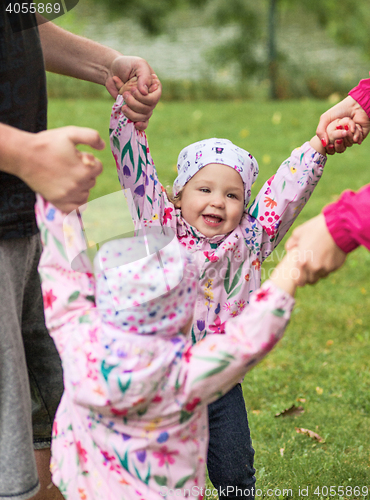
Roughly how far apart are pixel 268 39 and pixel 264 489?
1481cm

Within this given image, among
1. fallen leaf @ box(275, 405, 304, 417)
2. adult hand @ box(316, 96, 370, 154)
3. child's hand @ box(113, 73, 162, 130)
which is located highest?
child's hand @ box(113, 73, 162, 130)

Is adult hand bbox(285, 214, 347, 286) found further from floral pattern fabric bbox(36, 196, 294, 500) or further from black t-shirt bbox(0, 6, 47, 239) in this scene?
black t-shirt bbox(0, 6, 47, 239)

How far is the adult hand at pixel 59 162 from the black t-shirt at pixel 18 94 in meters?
0.25

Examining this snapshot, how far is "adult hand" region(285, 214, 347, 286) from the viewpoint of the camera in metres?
1.42

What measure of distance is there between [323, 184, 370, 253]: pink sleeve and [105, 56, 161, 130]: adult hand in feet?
2.74

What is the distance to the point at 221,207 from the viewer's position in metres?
2.17

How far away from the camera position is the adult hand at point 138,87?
203 cm

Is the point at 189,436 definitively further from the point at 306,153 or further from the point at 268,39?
the point at 268,39

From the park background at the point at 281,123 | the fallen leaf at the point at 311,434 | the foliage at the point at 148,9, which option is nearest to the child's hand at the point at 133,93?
the park background at the point at 281,123

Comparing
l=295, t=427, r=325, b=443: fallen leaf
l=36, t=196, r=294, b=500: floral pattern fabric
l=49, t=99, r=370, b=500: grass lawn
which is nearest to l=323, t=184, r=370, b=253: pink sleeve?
l=36, t=196, r=294, b=500: floral pattern fabric

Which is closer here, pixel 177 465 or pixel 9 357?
pixel 177 465

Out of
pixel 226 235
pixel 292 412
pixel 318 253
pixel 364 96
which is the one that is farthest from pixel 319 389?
pixel 318 253

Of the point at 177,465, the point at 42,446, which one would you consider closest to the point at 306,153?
the point at 177,465

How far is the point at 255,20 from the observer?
54.8 feet
